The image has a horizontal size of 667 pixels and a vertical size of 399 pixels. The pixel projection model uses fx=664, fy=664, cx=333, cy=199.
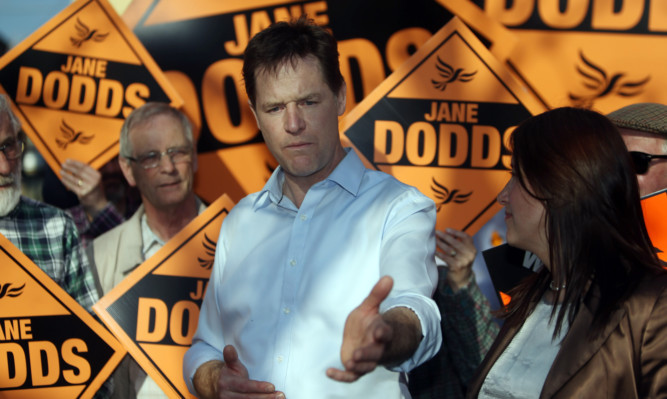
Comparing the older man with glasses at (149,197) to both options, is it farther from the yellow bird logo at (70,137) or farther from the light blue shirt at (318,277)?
the light blue shirt at (318,277)

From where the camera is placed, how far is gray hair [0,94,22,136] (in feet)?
8.86

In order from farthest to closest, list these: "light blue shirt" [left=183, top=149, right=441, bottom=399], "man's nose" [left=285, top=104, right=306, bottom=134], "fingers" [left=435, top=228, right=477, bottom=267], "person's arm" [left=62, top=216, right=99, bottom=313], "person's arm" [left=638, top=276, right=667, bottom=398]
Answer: "person's arm" [left=62, top=216, right=99, bottom=313], "fingers" [left=435, top=228, right=477, bottom=267], "man's nose" [left=285, top=104, right=306, bottom=134], "light blue shirt" [left=183, top=149, right=441, bottom=399], "person's arm" [left=638, top=276, right=667, bottom=398]

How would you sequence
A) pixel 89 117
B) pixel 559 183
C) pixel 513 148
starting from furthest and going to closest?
pixel 89 117
pixel 513 148
pixel 559 183

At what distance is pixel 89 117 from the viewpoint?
113 inches

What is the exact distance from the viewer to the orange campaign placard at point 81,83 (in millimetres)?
2822

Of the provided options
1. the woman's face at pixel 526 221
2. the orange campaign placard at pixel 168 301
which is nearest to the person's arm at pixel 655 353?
the woman's face at pixel 526 221

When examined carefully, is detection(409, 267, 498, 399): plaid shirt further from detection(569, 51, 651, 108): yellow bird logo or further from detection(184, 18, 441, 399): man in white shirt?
detection(569, 51, 651, 108): yellow bird logo

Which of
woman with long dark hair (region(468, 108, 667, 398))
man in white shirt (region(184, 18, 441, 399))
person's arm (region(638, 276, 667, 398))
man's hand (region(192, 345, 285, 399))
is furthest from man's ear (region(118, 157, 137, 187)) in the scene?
person's arm (region(638, 276, 667, 398))

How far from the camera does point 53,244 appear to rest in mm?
2750

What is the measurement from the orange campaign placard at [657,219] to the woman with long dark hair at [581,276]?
0.67m

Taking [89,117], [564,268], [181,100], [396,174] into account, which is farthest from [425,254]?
[89,117]

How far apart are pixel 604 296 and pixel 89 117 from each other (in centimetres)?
226

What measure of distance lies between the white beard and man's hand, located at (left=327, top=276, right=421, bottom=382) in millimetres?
2039

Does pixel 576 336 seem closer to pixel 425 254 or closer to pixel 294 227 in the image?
pixel 425 254
